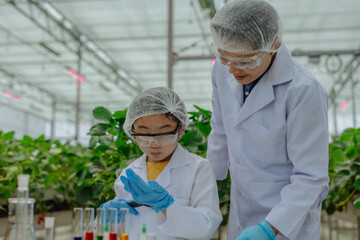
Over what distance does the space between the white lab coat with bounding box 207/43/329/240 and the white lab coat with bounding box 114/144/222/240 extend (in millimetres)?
137

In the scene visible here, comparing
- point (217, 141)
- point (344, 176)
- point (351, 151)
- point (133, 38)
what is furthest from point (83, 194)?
point (133, 38)

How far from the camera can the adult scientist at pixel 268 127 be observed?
1.13 metres

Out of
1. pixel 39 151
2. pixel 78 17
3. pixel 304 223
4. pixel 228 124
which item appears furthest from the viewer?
pixel 78 17

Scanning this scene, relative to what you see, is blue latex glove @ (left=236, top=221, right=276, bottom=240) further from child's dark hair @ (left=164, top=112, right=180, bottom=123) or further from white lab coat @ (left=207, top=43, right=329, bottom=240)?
child's dark hair @ (left=164, top=112, right=180, bottom=123)

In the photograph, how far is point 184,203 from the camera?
123 cm

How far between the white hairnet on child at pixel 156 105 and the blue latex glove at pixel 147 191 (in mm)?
274

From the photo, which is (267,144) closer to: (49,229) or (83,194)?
(49,229)

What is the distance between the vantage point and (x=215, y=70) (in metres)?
1.44

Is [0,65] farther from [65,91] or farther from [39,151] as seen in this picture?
[39,151]

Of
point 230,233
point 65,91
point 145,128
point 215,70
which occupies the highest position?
point 65,91

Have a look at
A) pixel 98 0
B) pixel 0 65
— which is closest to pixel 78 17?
A: pixel 98 0

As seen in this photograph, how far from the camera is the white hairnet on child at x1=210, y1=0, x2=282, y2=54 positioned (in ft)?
3.64

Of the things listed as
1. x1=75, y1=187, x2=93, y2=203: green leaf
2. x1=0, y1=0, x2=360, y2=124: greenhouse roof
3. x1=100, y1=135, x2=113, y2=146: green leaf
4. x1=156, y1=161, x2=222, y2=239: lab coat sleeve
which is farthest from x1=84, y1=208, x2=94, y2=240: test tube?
x1=0, y1=0, x2=360, y2=124: greenhouse roof

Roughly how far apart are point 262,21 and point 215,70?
35 centimetres
